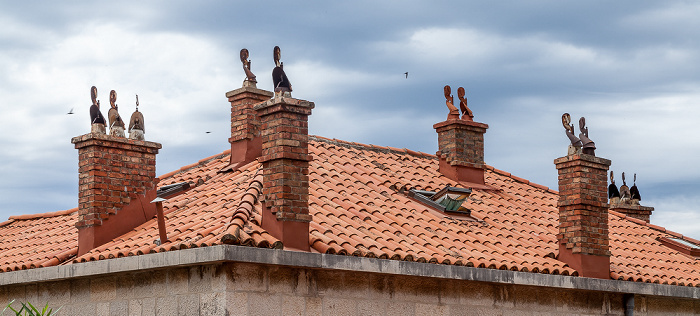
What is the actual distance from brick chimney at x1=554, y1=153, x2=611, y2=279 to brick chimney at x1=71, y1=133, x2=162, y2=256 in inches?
236

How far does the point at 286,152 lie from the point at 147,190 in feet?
10.7

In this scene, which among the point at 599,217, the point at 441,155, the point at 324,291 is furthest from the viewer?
the point at 441,155

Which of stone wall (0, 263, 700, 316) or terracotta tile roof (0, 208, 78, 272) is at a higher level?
terracotta tile roof (0, 208, 78, 272)

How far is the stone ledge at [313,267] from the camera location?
1095cm

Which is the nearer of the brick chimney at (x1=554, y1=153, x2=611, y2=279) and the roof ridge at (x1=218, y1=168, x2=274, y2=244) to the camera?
the roof ridge at (x1=218, y1=168, x2=274, y2=244)

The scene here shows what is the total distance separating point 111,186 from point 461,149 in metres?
6.84

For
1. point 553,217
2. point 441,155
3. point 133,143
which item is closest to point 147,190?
point 133,143

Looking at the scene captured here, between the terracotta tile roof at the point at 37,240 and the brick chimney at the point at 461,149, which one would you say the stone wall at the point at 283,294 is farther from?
the brick chimney at the point at 461,149

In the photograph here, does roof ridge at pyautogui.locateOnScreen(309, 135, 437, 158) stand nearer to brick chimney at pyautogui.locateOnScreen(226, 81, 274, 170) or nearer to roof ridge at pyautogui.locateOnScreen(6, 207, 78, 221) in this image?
brick chimney at pyautogui.locateOnScreen(226, 81, 274, 170)

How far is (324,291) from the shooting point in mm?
11867

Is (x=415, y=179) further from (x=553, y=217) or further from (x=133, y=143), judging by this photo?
(x=133, y=143)

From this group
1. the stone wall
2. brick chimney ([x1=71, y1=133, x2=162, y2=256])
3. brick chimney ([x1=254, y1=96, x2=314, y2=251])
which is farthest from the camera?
brick chimney ([x1=71, y1=133, x2=162, y2=256])

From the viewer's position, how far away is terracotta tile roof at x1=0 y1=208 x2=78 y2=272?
13.8m

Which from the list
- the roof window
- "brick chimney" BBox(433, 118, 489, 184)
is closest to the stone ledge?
the roof window
